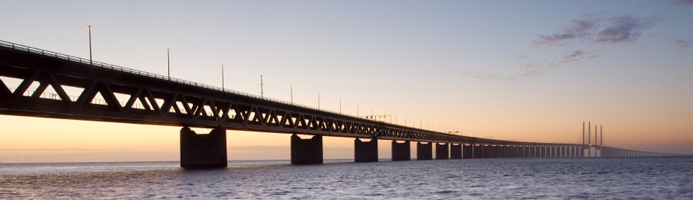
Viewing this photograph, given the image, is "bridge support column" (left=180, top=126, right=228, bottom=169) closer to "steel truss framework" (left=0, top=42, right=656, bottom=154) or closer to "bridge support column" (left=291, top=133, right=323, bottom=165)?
"steel truss framework" (left=0, top=42, right=656, bottom=154)

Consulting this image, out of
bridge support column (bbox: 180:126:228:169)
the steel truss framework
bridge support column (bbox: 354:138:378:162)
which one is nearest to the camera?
the steel truss framework

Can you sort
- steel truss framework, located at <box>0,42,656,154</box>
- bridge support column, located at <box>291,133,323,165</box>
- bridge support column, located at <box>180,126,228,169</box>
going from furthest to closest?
1. bridge support column, located at <box>291,133,323,165</box>
2. bridge support column, located at <box>180,126,228,169</box>
3. steel truss framework, located at <box>0,42,656,154</box>

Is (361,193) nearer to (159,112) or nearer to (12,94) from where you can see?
(12,94)

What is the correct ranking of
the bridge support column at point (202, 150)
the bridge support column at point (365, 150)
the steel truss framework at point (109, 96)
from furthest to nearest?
the bridge support column at point (365, 150)
the bridge support column at point (202, 150)
the steel truss framework at point (109, 96)

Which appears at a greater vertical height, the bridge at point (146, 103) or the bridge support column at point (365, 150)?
the bridge at point (146, 103)

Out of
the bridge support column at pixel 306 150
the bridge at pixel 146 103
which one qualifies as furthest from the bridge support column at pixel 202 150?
the bridge support column at pixel 306 150

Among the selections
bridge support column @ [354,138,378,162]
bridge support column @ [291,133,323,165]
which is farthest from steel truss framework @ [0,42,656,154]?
bridge support column @ [354,138,378,162]

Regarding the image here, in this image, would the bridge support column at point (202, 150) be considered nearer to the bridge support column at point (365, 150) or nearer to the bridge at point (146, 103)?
the bridge at point (146, 103)

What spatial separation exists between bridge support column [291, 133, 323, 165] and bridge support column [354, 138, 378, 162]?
36947mm

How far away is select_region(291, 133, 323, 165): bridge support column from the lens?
133 meters

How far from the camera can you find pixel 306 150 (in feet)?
439

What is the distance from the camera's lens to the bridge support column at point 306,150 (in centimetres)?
13275

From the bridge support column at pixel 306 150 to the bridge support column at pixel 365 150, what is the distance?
36.9m

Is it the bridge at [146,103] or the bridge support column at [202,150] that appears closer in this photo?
the bridge at [146,103]
